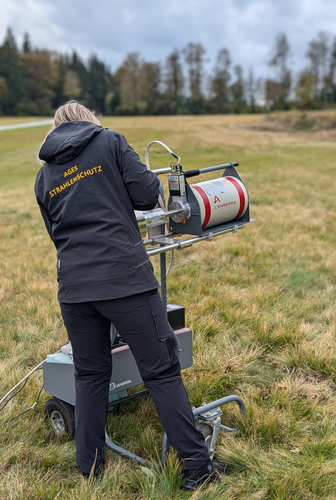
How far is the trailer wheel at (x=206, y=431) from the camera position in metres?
2.98

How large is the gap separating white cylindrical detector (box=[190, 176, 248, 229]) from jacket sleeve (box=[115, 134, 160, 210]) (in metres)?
0.50

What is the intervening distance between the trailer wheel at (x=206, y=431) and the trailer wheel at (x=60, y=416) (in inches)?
35.5

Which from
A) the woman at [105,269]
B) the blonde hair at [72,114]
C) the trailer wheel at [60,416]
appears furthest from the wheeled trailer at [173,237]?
the blonde hair at [72,114]

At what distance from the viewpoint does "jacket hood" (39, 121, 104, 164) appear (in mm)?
2531

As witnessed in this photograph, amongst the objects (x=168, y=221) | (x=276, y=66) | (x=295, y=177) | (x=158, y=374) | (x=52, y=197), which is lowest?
(x=295, y=177)

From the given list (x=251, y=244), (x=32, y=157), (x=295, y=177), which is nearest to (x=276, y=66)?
(x=32, y=157)

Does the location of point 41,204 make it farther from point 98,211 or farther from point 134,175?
point 134,175

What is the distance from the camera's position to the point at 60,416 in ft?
10.9

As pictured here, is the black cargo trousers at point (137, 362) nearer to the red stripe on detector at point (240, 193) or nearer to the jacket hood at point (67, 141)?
the jacket hood at point (67, 141)

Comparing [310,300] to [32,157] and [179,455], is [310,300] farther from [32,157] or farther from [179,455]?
[32,157]

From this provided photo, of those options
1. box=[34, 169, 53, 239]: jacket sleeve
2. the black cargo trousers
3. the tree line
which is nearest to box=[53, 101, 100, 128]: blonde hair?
box=[34, 169, 53, 239]: jacket sleeve

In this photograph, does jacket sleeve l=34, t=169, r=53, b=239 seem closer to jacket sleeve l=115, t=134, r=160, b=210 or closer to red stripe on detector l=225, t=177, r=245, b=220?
jacket sleeve l=115, t=134, r=160, b=210

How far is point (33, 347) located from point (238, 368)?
1990 millimetres

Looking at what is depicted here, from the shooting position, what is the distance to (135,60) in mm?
68438
